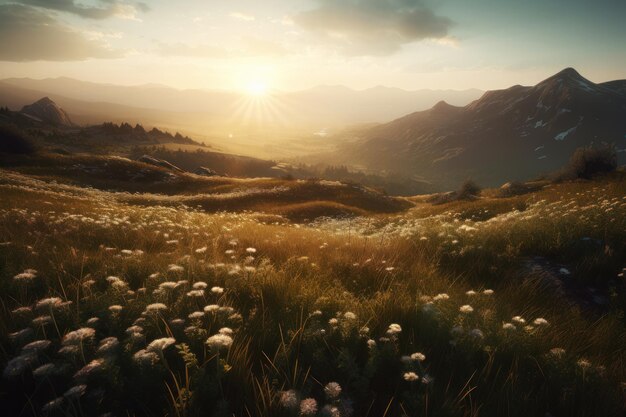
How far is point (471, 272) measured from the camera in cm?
630

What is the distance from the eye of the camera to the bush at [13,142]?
183 ft

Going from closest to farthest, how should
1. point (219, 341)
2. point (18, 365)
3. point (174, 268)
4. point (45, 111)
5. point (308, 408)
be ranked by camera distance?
point (308, 408)
point (18, 365)
point (219, 341)
point (174, 268)
point (45, 111)

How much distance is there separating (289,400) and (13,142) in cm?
7581

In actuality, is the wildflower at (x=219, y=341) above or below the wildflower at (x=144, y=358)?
Result: above

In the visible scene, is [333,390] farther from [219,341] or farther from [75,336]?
[75,336]

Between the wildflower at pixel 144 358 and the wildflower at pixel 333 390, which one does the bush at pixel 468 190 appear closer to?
the wildflower at pixel 333 390

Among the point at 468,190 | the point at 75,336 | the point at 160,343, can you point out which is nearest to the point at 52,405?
the point at 75,336

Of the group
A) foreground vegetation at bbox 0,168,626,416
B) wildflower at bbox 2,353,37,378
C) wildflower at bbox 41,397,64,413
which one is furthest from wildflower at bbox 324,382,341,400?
wildflower at bbox 2,353,37,378

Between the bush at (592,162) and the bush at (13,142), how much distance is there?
80147 millimetres

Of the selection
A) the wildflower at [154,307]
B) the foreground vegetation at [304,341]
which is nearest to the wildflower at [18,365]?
the foreground vegetation at [304,341]

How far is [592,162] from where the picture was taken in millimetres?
33594

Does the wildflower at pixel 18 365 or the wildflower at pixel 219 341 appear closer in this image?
the wildflower at pixel 18 365

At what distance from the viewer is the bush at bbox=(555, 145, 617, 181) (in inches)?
1275

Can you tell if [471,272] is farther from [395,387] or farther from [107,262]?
[107,262]
